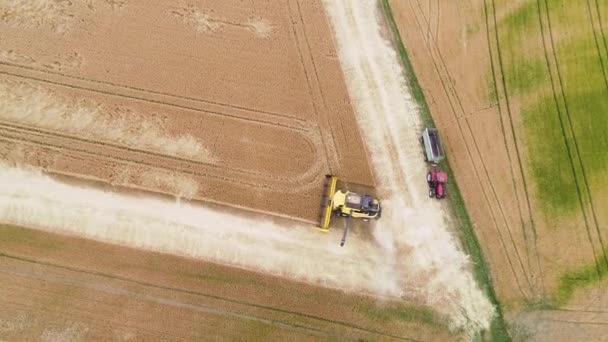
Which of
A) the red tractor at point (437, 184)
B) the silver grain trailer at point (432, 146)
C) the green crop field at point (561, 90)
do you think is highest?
the green crop field at point (561, 90)

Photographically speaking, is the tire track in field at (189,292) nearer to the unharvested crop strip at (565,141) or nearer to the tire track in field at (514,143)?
the tire track in field at (514,143)

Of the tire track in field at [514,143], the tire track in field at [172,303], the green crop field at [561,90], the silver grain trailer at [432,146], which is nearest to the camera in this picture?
the tire track in field at [172,303]

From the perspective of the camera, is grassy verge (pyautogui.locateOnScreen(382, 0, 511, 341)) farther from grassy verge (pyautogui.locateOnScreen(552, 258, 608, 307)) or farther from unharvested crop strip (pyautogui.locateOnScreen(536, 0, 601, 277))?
unharvested crop strip (pyautogui.locateOnScreen(536, 0, 601, 277))

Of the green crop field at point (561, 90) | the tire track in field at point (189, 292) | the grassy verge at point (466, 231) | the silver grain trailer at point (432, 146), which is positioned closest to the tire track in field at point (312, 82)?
the silver grain trailer at point (432, 146)

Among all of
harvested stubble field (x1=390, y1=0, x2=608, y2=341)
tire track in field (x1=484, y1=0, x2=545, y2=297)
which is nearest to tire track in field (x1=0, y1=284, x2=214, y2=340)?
harvested stubble field (x1=390, y1=0, x2=608, y2=341)

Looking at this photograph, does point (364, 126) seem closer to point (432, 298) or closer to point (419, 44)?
point (419, 44)

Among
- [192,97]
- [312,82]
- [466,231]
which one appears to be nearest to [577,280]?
[466,231]

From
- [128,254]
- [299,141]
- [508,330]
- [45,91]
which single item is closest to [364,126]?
[299,141]
